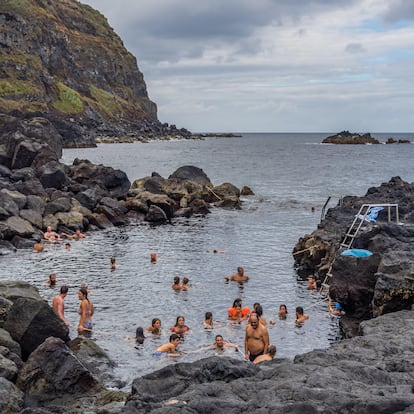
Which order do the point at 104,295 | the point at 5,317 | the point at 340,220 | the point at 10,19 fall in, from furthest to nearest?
the point at 10,19, the point at 340,220, the point at 104,295, the point at 5,317

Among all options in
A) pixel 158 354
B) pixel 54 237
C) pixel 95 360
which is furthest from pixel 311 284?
pixel 54 237

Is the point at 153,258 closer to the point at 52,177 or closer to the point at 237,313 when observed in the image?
the point at 237,313

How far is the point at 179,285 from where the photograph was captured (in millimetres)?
29922

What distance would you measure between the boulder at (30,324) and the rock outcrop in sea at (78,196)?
20143 mm

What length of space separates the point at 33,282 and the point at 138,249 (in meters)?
11.0

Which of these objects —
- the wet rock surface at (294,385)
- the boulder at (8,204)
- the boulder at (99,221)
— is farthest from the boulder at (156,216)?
the wet rock surface at (294,385)

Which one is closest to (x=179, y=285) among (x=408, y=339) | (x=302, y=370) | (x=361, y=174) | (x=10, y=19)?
(x=408, y=339)

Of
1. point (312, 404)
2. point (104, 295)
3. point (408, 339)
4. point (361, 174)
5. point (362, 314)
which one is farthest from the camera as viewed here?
point (361, 174)

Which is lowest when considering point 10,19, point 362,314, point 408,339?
point 362,314

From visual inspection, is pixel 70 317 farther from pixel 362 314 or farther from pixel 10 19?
pixel 10 19

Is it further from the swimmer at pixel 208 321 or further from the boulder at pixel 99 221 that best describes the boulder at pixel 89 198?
the swimmer at pixel 208 321

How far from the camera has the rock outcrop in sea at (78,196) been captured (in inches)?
1684

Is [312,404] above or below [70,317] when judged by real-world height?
above

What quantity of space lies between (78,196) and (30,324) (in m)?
34.8
